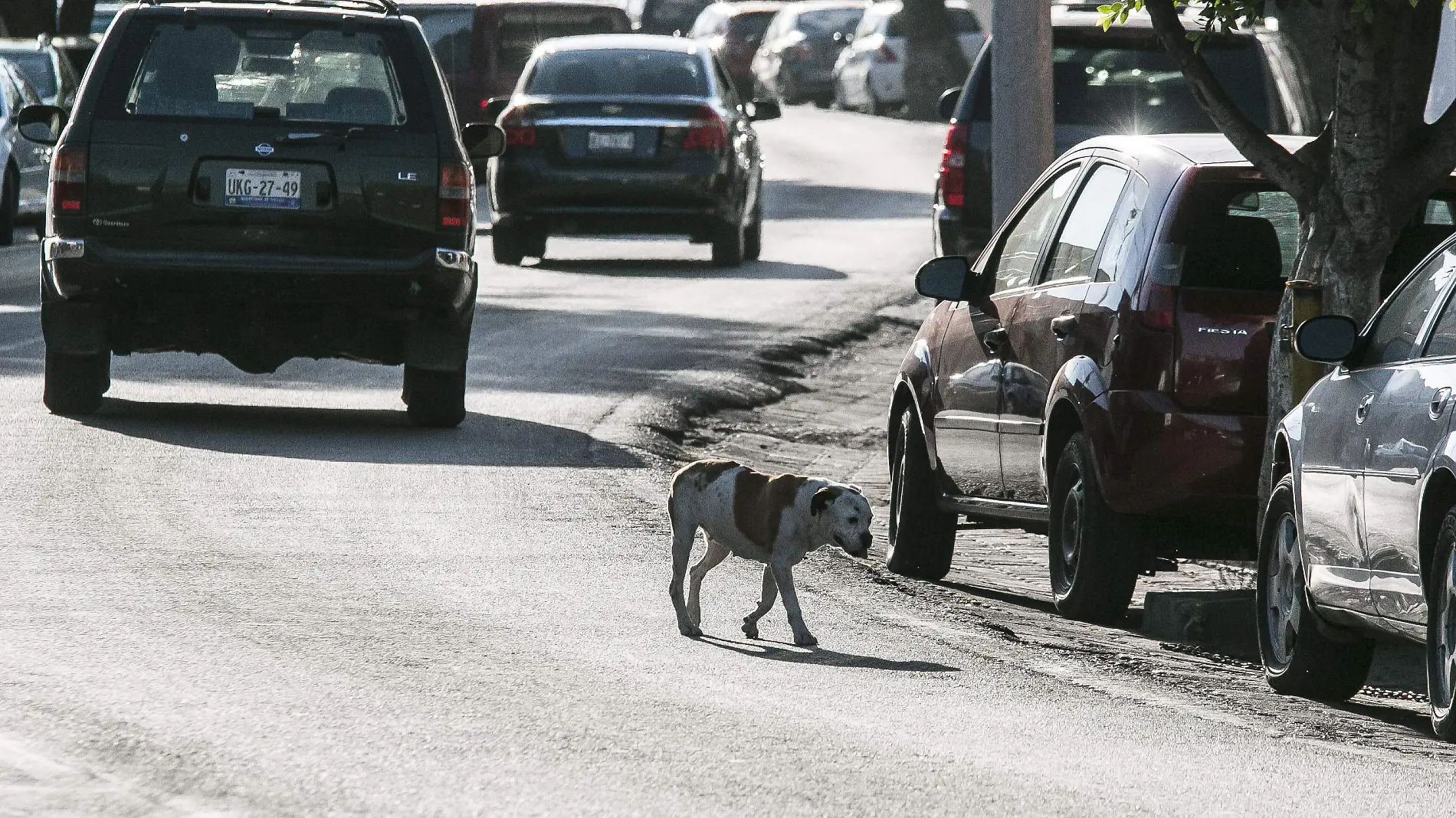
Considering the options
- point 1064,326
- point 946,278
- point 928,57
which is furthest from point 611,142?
point 928,57

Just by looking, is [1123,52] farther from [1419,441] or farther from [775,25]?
[775,25]

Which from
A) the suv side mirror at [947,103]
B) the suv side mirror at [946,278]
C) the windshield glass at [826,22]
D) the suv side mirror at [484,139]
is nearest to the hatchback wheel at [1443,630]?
the suv side mirror at [946,278]

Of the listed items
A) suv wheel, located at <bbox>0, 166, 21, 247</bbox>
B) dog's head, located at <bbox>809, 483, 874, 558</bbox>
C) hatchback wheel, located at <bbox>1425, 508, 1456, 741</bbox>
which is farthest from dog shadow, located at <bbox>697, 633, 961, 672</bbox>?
suv wheel, located at <bbox>0, 166, 21, 247</bbox>

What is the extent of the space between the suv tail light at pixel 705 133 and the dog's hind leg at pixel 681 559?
47.0 ft

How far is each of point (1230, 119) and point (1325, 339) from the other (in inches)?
74.7

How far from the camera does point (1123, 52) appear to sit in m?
16.6

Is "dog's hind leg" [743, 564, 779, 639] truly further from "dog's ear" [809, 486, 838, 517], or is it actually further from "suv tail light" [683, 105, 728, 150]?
"suv tail light" [683, 105, 728, 150]

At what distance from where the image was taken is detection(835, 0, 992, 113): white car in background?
47219 mm

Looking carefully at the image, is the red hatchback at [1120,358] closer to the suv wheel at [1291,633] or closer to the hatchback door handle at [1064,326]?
the hatchback door handle at [1064,326]

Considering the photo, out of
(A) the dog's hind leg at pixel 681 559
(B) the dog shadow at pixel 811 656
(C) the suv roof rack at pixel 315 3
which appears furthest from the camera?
(C) the suv roof rack at pixel 315 3

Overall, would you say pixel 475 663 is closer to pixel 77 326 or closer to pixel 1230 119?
pixel 1230 119

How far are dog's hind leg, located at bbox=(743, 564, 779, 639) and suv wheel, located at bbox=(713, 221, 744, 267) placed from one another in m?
14.8

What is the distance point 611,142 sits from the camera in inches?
885

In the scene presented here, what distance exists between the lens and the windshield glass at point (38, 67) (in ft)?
97.7
